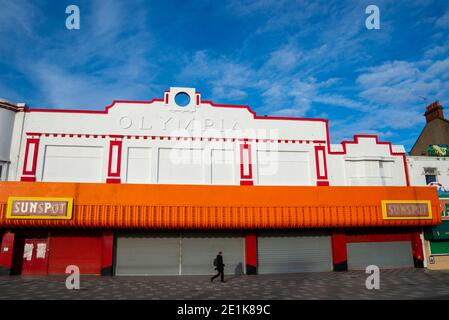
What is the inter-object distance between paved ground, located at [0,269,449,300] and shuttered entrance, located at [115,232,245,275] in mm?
1140

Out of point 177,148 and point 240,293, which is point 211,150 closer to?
point 177,148

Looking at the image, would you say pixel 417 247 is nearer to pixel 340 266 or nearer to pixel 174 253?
pixel 340 266

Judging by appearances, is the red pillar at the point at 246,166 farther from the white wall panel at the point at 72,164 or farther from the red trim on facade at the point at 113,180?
the white wall panel at the point at 72,164

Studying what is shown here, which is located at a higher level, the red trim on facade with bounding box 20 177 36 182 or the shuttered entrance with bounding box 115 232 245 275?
the red trim on facade with bounding box 20 177 36 182

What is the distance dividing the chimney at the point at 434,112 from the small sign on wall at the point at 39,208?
3065 cm

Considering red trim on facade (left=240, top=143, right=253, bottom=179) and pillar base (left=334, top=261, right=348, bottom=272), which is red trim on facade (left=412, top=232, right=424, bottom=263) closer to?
pillar base (left=334, top=261, right=348, bottom=272)

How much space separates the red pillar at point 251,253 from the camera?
65.3 ft

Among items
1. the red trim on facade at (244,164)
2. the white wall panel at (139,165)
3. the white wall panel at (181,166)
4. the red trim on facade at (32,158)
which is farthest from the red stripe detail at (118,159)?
the red trim on facade at (244,164)

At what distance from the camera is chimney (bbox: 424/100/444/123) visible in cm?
2973

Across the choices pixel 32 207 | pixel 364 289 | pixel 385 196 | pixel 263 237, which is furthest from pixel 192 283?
pixel 385 196

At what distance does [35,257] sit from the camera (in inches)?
760

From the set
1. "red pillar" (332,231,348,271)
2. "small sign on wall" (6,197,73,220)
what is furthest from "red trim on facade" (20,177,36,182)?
"red pillar" (332,231,348,271)

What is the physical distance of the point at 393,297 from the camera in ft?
42.7
